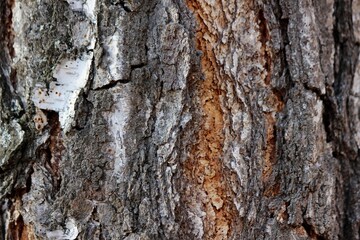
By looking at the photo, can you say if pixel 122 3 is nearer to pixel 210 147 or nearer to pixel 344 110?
pixel 210 147

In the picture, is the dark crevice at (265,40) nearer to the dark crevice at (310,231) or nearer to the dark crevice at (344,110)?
the dark crevice at (344,110)

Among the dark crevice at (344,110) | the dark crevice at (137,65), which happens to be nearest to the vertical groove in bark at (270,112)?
the dark crevice at (344,110)

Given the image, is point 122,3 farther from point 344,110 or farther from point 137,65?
point 344,110

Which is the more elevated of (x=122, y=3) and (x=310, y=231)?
(x=122, y=3)

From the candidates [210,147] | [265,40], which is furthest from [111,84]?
[265,40]

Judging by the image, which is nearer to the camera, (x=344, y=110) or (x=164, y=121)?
(x=164, y=121)

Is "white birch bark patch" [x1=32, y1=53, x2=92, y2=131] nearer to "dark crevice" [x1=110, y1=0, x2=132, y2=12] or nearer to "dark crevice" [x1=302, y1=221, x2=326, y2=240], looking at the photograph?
"dark crevice" [x1=110, y1=0, x2=132, y2=12]

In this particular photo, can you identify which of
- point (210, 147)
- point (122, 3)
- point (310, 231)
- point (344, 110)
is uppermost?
point (122, 3)

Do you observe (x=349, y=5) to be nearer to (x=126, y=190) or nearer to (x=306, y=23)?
(x=306, y=23)

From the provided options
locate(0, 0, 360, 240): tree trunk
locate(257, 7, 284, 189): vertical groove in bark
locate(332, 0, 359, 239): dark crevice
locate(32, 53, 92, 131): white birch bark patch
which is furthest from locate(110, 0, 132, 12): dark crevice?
locate(332, 0, 359, 239): dark crevice
